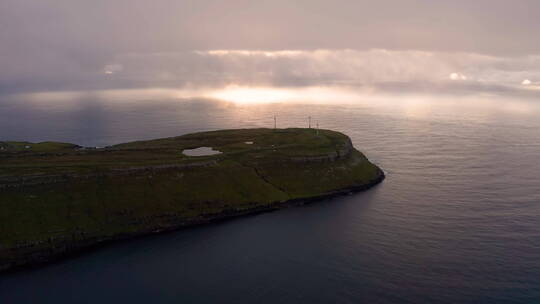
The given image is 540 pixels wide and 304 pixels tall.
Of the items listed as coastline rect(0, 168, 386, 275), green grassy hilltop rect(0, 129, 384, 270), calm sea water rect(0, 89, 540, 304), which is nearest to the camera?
calm sea water rect(0, 89, 540, 304)

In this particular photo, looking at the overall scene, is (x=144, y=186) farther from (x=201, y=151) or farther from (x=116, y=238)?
(x=201, y=151)

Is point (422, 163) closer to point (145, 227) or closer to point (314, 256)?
point (314, 256)

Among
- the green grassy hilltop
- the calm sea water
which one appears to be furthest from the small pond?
the calm sea water

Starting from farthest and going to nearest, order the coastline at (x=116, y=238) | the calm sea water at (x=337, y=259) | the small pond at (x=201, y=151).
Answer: the small pond at (x=201, y=151), the coastline at (x=116, y=238), the calm sea water at (x=337, y=259)

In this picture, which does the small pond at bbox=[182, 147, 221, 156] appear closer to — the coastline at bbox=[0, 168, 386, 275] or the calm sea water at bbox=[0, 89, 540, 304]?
the coastline at bbox=[0, 168, 386, 275]

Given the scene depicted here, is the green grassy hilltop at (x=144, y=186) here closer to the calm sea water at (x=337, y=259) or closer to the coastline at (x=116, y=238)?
the coastline at (x=116, y=238)

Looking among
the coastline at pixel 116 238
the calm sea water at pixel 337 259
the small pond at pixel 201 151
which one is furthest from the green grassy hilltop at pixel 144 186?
→ the calm sea water at pixel 337 259

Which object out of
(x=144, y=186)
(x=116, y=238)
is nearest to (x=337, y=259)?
(x=116, y=238)

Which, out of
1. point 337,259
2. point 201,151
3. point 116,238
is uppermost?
point 201,151
